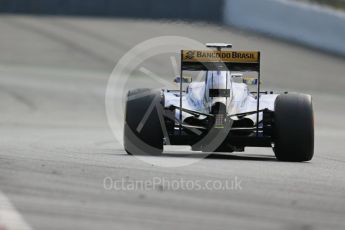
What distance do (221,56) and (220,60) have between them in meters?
0.07

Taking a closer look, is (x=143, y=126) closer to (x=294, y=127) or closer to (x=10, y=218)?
(x=294, y=127)

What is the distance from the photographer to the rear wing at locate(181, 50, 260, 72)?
41.2 ft

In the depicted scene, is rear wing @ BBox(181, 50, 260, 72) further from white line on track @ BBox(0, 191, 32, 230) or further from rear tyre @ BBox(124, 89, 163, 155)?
white line on track @ BBox(0, 191, 32, 230)

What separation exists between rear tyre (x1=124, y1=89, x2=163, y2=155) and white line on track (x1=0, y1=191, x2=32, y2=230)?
4.96m

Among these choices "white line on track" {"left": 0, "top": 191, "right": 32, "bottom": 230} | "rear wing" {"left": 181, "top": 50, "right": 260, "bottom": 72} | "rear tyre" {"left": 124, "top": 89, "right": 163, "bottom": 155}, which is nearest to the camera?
"white line on track" {"left": 0, "top": 191, "right": 32, "bottom": 230}

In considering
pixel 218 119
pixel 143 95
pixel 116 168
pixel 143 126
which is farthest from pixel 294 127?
pixel 116 168

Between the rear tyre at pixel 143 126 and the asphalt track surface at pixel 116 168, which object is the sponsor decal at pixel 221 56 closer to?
the rear tyre at pixel 143 126

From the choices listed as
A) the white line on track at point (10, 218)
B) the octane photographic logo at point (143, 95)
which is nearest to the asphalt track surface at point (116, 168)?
the white line on track at point (10, 218)

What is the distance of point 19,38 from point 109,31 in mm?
3174

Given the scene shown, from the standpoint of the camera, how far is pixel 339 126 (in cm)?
2353

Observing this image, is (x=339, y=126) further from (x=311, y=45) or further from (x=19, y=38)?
(x=19, y=38)

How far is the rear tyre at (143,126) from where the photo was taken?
40.6 feet

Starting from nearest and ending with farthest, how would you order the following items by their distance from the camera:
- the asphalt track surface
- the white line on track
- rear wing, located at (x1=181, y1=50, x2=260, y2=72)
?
the white line on track
the asphalt track surface
rear wing, located at (x1=181, y1=50, x2=260, y2=72)

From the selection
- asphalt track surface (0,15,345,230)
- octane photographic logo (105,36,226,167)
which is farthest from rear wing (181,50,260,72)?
asphalt track surface (0,15,345,230)
